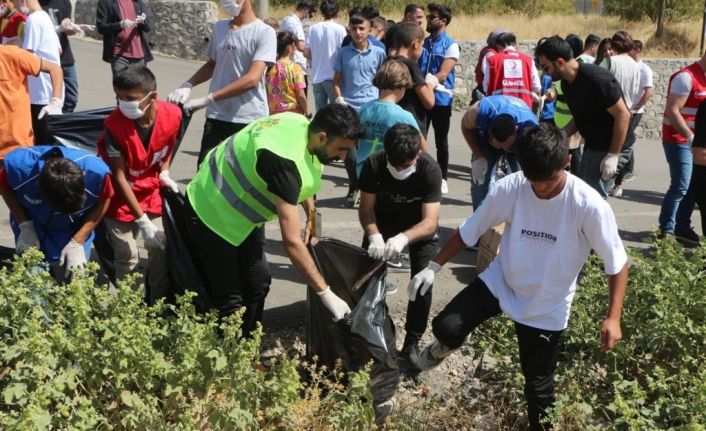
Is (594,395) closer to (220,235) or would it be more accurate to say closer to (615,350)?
(615,350)

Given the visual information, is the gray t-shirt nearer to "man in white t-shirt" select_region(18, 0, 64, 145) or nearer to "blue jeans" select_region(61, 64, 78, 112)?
"man in white t-shirt" select_region(18, 0, 64, 145)

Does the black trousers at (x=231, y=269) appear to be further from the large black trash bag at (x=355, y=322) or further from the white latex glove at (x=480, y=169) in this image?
the white latex glove at (x=480, y=169)

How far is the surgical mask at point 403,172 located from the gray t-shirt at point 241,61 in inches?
58.6

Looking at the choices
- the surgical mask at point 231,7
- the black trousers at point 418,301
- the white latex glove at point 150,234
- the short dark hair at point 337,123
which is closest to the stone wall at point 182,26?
the surgical mask at point 231,7

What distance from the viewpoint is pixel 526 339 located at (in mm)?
3916

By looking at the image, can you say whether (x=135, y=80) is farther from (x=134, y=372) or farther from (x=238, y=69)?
(x=134, y=372)

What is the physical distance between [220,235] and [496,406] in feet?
5.12

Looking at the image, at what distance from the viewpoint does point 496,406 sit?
172 inches

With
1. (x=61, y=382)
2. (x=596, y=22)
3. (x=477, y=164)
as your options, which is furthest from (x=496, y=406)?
(x=596, y=22)

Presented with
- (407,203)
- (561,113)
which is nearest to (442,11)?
(561,113)

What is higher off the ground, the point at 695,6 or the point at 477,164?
the point at 477,164

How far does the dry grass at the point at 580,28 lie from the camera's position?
2105 cm

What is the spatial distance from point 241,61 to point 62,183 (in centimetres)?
192

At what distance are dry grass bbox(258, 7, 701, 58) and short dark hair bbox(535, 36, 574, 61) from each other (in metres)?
13.5
